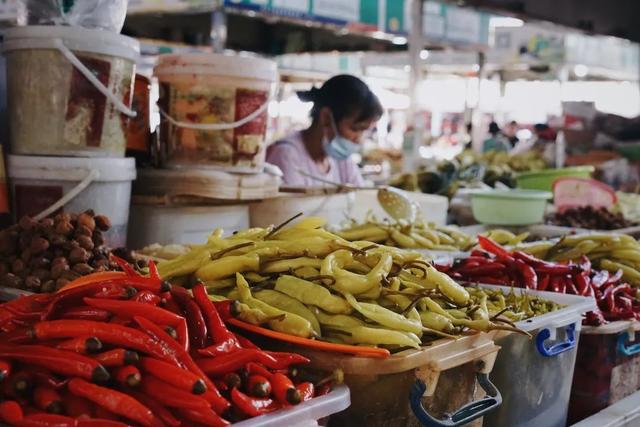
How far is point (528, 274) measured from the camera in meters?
2.87

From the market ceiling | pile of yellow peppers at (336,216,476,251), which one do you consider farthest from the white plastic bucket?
the market ceiling

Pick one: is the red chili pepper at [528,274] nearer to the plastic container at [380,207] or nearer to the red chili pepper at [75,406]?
the plastic container at [380,207]

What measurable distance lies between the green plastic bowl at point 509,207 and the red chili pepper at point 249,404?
358cm

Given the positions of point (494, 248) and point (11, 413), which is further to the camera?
point (494, 248)

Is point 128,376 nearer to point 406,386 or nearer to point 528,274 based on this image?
point 406,386

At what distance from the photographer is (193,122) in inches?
131

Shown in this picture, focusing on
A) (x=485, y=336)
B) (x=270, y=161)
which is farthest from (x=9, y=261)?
(x=270, y=161)

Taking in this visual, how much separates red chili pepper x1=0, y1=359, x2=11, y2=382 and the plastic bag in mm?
1847

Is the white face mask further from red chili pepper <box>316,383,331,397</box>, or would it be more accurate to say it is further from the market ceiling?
red chili pepper <box>316,383,331,397</box>

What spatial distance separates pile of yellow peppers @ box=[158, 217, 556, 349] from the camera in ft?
6.11

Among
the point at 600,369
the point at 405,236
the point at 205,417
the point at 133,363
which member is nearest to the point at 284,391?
the point at 205,417

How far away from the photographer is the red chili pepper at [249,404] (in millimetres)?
1510

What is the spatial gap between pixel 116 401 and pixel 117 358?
0.11m

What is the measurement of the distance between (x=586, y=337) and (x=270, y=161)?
282 centimetres
